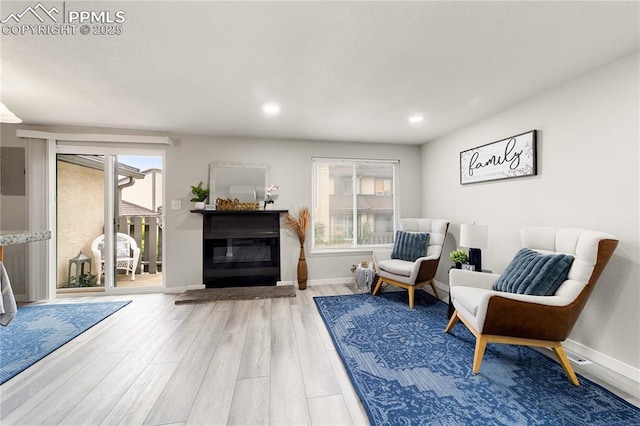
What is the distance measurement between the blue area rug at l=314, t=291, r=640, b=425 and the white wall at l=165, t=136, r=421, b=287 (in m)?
1.67

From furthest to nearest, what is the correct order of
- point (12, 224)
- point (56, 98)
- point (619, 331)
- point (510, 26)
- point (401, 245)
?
point (401, 245), point (12, 224), point (56, 98), point (619, 331), point (510, 26)

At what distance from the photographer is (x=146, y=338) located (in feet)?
7.93

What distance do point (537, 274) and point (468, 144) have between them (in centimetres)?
203

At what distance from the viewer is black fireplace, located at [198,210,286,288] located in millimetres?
3881

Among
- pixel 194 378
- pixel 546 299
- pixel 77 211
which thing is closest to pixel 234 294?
pixel 194 378

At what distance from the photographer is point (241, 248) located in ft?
13.1

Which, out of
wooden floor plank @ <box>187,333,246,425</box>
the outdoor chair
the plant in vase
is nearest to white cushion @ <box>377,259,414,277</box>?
the plant in vase

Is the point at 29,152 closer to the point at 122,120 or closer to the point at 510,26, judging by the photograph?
the point at 122,120

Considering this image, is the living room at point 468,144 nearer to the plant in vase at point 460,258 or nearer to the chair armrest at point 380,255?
the plant in vase at point 460,258

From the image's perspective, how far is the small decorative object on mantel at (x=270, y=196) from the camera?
385cm

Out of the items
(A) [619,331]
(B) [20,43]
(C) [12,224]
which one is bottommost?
(A) [619,331]

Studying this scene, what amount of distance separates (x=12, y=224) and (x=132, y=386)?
3379mm

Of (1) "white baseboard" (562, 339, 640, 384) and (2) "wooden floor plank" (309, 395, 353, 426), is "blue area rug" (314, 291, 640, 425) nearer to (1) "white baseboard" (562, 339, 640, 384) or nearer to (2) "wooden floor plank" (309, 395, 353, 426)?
(2) "wooden floor plank" (309, 395, 353, 426)

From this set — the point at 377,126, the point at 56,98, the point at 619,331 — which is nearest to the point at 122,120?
the point at 56,98
